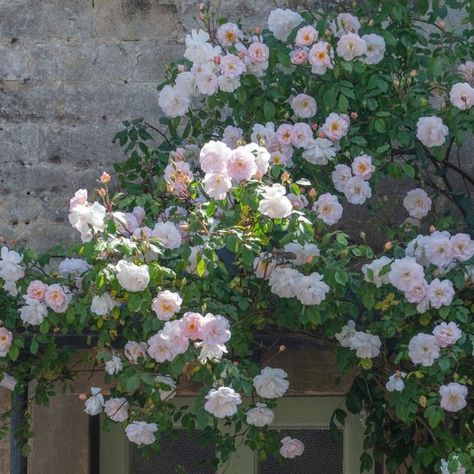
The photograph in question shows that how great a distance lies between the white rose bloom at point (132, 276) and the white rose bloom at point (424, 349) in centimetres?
88

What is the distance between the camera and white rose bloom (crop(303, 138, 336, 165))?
478 cm

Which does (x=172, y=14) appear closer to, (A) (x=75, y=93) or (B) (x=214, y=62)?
(A) (x=75, y=93)

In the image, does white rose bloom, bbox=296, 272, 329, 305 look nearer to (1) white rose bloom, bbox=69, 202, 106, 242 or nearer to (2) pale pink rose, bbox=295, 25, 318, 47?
(1) white rose bloom, bbox=69, 202, 106, 242

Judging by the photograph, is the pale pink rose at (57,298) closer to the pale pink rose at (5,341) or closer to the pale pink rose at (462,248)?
the pale pink rose at (5,341)

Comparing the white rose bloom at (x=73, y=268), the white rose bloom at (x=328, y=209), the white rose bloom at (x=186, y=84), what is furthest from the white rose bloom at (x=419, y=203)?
the white rose bloom at (x=73, y=268)

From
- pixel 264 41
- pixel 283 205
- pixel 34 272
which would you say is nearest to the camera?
pixel 283 205

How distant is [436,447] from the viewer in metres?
4.78

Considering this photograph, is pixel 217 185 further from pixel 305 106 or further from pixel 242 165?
pixel 305 106

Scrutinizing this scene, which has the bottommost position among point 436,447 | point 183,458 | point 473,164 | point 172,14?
point 183,458

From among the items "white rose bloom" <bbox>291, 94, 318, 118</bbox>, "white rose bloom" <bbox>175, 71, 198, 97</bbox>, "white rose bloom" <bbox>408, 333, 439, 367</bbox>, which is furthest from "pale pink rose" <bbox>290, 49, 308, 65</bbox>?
"white rose bloom" <bbox>408, 333, 439, 367</bbox>

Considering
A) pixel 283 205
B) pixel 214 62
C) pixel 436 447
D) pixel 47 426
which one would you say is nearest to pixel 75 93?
pixel 214 62

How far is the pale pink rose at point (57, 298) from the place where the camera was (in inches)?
177

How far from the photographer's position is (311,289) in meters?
4.38

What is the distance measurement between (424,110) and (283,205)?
2.96 ft
